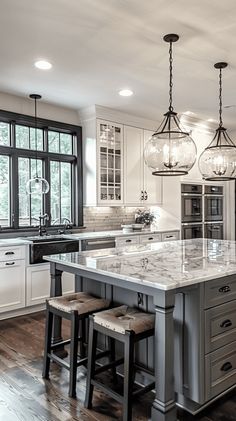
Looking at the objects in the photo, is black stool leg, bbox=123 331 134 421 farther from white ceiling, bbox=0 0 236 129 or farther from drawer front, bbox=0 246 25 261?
drawer front, bbox=0 246 25 261

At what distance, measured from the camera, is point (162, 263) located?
8.30 feet

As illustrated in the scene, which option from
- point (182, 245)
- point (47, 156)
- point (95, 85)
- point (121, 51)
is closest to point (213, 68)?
point (121, 51)

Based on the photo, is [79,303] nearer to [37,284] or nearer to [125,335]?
→ [125,335]

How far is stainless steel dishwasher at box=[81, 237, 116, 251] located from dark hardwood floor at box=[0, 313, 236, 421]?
1.77 meters

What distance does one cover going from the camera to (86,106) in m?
5.10

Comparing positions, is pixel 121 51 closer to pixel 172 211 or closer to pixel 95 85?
pixel 95 85

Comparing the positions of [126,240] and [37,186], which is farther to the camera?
[126,240]

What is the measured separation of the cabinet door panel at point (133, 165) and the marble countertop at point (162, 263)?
2.29 metres

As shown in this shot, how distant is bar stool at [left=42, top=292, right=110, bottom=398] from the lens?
241cm

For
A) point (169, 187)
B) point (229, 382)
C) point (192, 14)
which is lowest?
point (229, 382)

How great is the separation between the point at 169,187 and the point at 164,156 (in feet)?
10.6

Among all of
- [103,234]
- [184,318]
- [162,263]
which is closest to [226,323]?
[184,318]

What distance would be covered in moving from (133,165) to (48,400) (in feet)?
13.1

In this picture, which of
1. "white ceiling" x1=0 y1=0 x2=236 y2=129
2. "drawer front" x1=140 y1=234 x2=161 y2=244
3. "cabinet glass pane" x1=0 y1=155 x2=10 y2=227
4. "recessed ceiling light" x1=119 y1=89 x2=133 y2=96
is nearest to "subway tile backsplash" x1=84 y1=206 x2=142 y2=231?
"drawer front" x1=140 y1=234 x2=161 y2=244
